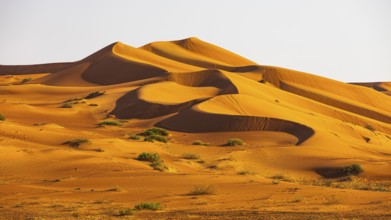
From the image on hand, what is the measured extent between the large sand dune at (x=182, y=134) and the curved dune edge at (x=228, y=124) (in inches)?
2.8

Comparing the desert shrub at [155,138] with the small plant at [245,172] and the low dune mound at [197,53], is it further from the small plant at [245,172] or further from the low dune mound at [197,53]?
the low dune mound at [197,53]

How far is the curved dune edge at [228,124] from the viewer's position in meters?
41.5

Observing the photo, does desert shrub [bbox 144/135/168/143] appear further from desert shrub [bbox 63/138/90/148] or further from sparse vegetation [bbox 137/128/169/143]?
desert shrub [bbox 63/138/90/148]

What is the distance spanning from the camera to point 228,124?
4244 cm

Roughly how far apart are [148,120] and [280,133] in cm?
1176

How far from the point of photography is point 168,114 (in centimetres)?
4884

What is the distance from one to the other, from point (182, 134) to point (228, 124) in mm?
3122

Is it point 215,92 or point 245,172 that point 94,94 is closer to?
point 215,92

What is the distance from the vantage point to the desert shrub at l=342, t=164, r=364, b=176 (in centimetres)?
2831

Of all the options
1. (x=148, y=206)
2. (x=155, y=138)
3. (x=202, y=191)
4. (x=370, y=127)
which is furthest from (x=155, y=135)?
(x=370, y=127)

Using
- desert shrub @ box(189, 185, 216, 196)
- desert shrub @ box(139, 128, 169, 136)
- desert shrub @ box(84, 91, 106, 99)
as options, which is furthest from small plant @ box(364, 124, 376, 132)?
desert shrub @ box(189, 185, 216, 196)

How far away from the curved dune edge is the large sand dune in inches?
2.8

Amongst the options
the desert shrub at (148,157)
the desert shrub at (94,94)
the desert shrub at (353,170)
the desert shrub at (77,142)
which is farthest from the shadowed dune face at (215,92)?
the desert shrub at (77,142)

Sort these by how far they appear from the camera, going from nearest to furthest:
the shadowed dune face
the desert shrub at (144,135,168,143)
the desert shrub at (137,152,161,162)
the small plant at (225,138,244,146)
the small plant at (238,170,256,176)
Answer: the small plant at (238,170,256,176)
the desert shrub at (137,152,161,162)
the desert shrub at (144,135,168,143)
the small plant at (225,138,244,146)
the shadowed dune face
